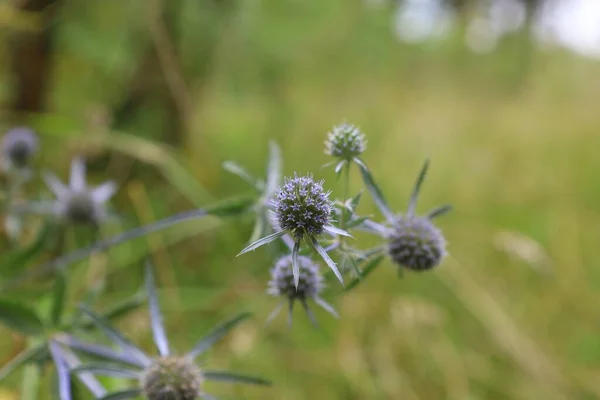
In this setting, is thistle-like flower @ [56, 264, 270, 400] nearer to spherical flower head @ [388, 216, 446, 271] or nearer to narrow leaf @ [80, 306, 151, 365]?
narrow leaf @ [80, 306, 151, 365]

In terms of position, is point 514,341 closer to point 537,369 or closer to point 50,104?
point 537,369

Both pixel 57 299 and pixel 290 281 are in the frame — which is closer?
pixel 290 281

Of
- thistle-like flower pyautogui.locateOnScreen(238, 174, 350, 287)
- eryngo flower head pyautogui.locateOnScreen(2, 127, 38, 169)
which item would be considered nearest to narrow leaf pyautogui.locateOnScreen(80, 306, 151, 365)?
thistle-like flower pyautogui.locateOnScreen(238, 174, 350, 287)

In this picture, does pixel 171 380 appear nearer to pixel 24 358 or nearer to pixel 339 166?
pixel 24 358

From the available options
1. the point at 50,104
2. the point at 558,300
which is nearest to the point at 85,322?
the point at 558,300

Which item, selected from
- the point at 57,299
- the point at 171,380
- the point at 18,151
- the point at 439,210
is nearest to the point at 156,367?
the point at 171,380
